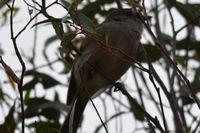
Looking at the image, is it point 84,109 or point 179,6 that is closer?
point 179,6

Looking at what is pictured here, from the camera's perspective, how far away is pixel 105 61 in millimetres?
3756

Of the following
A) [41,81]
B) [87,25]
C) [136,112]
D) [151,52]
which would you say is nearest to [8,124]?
[41,81]

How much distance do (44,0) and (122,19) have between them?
1849 millimetres

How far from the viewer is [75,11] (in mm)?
2188

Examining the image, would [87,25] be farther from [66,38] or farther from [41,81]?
[41,81]

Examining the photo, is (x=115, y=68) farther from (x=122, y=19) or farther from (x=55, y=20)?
(x=55, y=20)

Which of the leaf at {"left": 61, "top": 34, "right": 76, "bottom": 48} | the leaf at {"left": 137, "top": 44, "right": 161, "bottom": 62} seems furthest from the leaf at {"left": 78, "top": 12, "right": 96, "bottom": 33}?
the leaf at {"left": 137, "top": 44, "right": 161, "bottom": 62}

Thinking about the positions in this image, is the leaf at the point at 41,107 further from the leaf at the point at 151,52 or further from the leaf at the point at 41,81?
the leaf at the point at 151,52

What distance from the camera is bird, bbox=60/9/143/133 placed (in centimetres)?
374

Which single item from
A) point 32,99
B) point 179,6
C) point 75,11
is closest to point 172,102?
point 179,6

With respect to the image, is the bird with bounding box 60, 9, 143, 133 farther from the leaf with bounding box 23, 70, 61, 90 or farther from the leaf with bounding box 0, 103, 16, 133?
the leaf with bounding box 0, 103, 16, 133

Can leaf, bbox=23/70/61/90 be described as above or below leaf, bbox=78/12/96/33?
above

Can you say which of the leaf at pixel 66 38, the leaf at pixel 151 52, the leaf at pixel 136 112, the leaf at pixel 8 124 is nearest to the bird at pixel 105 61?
the leaf at pixel 151 52

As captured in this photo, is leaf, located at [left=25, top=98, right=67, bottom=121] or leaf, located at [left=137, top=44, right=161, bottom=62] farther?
leaf, located at [left=137, top=44, right=161, bottom=62]
